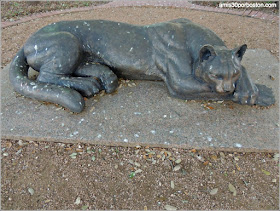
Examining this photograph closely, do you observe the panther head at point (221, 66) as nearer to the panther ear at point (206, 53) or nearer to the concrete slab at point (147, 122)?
the panther ear at point (206, 53)

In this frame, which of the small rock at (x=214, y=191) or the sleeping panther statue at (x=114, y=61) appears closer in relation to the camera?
the small rock at (x=214, y=191)

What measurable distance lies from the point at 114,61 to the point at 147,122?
0.88m

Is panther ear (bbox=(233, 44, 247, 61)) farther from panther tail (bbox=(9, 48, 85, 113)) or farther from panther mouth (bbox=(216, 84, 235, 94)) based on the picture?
panther tail (bbox=(9, 48, 85, 113))

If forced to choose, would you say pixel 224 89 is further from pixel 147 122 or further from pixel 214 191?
pixel 214 191

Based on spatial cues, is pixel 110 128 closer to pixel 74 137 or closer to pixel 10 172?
pixel 74 137

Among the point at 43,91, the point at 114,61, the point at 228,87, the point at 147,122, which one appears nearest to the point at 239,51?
the point at 228,87

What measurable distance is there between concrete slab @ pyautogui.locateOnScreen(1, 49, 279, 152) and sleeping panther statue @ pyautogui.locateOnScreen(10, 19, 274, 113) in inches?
4.8

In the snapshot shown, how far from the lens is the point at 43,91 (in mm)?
2838

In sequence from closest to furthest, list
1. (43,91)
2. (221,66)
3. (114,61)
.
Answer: (221,66)
(43,91)
(114,61)

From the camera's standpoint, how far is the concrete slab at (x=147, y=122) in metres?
2.51

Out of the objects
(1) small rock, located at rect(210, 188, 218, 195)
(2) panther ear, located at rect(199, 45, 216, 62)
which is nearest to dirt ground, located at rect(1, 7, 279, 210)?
(1) small rock, located at rect(210, 188, 218, 195)

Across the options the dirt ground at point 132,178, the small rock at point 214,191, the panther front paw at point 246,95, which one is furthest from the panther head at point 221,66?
the small rock at point 214,191

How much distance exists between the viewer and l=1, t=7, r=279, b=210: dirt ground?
82.9 inches

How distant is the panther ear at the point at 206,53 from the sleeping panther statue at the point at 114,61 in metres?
0.01
